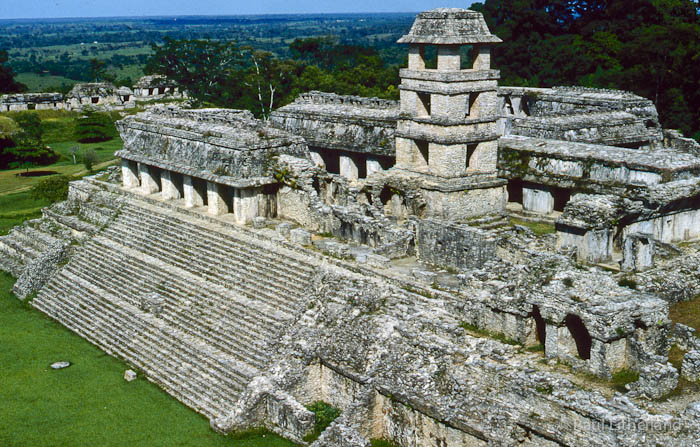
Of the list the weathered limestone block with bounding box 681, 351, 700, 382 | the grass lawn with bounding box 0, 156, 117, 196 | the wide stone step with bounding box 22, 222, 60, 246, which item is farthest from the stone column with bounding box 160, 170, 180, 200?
the weathered limestone block with bounding box 681, 351, 700, 382

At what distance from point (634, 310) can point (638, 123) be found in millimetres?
16871

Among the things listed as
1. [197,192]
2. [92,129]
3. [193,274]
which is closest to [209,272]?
[193,274]

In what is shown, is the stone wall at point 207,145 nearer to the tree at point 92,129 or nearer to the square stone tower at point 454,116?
the square stone tower at point 454,116

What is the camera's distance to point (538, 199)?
76.7ft

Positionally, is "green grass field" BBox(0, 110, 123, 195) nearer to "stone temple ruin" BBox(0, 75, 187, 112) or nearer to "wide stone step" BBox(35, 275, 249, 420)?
"stone temple ruin" BBox(0, 75, 187, 112)

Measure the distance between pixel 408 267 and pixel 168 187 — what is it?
9.83 metres

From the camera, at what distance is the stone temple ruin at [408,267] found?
13.5 meters

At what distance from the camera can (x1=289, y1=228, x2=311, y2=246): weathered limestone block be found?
19781 millimetres

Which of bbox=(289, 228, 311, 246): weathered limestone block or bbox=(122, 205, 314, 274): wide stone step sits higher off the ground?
bbox=(289, 228, 311, 246): weathered limestone block

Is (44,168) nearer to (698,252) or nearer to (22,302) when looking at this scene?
(22,302)

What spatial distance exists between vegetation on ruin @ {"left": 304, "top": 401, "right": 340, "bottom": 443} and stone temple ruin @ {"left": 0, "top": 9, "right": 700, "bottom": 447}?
18 centimetres

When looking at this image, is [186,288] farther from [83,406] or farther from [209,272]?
[83,406]

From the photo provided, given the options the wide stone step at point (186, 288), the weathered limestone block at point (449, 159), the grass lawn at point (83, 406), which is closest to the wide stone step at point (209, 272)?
the wide stone step at point (186, 288)

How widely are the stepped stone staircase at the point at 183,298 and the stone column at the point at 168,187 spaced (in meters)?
0.82
